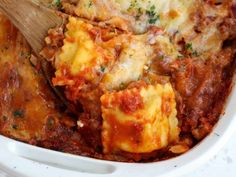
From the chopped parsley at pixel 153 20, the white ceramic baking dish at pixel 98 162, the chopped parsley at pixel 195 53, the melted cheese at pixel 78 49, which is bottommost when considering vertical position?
the white ceramic baking dish at pixel 98 162

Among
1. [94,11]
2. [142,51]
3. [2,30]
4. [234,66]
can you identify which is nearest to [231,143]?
[234,66]

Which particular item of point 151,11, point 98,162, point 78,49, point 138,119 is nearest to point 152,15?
point 151,11

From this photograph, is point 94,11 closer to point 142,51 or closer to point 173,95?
point 142,51

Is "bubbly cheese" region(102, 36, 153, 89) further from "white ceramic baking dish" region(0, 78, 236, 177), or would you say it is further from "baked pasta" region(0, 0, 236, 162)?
"white ceramic baking dish" region(0, 78, 236, 177)

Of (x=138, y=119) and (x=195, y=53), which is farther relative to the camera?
(x=195, y=53)

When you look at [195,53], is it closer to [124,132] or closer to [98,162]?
[124,132]

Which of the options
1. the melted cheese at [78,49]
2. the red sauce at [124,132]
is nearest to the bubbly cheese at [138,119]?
the red sauce at [124,132]

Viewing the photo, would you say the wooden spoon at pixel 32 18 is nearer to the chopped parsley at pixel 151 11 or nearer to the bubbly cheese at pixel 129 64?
the bubbly cheese at pixel 129 64
